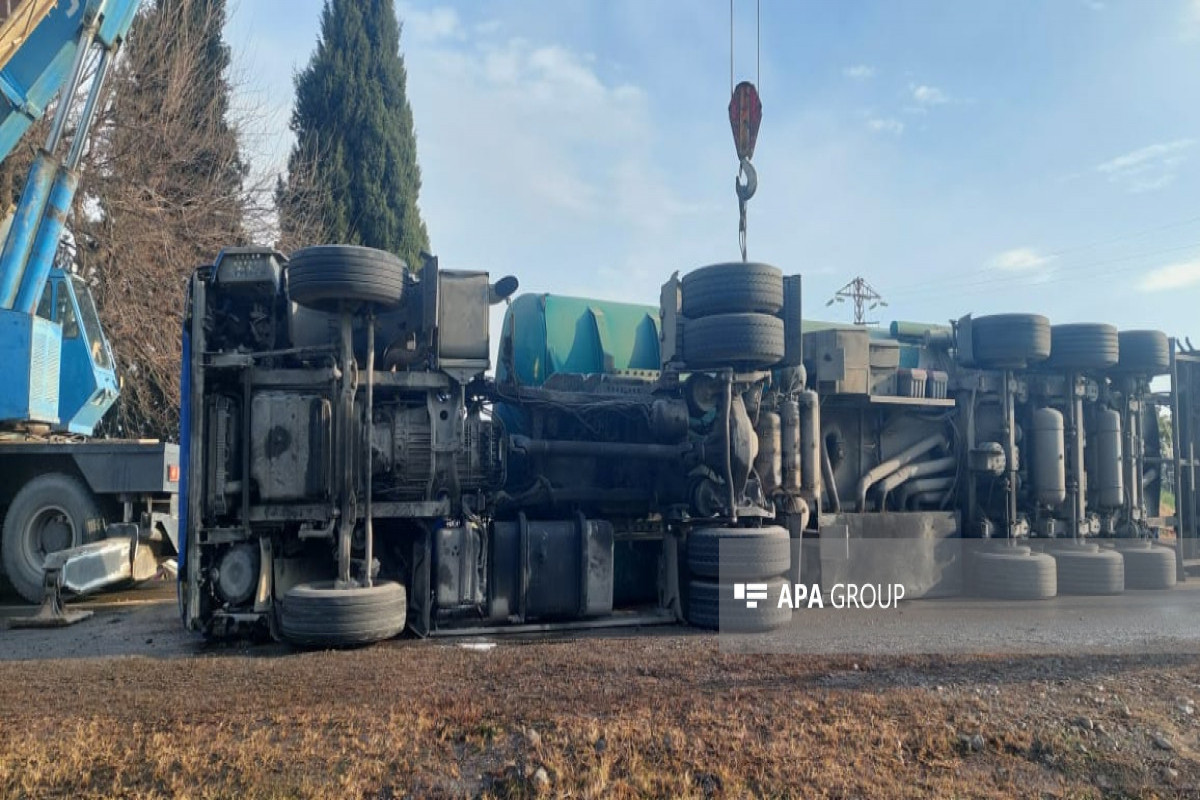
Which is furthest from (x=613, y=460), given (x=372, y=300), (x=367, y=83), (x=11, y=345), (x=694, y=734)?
(x=367, y=83)

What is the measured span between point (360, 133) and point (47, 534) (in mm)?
14664

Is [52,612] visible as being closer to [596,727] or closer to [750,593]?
[596,727]

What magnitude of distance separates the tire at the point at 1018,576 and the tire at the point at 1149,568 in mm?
1472

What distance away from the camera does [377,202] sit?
66.9 feet

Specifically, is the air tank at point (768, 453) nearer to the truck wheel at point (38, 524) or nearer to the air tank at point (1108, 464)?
the air tank at point (1108, 464)

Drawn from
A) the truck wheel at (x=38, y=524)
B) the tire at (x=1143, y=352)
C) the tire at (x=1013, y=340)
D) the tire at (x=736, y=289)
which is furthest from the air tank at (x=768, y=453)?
the truck wheel at (x=38, y=524)

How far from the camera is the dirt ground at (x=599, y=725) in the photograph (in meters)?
3.29

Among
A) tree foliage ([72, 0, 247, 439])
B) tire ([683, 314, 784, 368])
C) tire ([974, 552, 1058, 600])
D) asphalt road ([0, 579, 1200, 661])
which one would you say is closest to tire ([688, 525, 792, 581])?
asphalt road ([0, 579, 1200, 661])

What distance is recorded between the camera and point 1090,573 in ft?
27.9

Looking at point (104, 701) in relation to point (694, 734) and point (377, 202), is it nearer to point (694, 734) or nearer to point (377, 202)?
point (694, 734)

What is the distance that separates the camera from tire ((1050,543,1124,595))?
8.51m

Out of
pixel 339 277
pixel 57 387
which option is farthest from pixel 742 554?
pixel 57 387

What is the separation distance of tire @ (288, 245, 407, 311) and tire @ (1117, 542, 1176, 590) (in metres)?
8.52

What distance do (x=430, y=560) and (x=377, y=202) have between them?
16.0 meters
